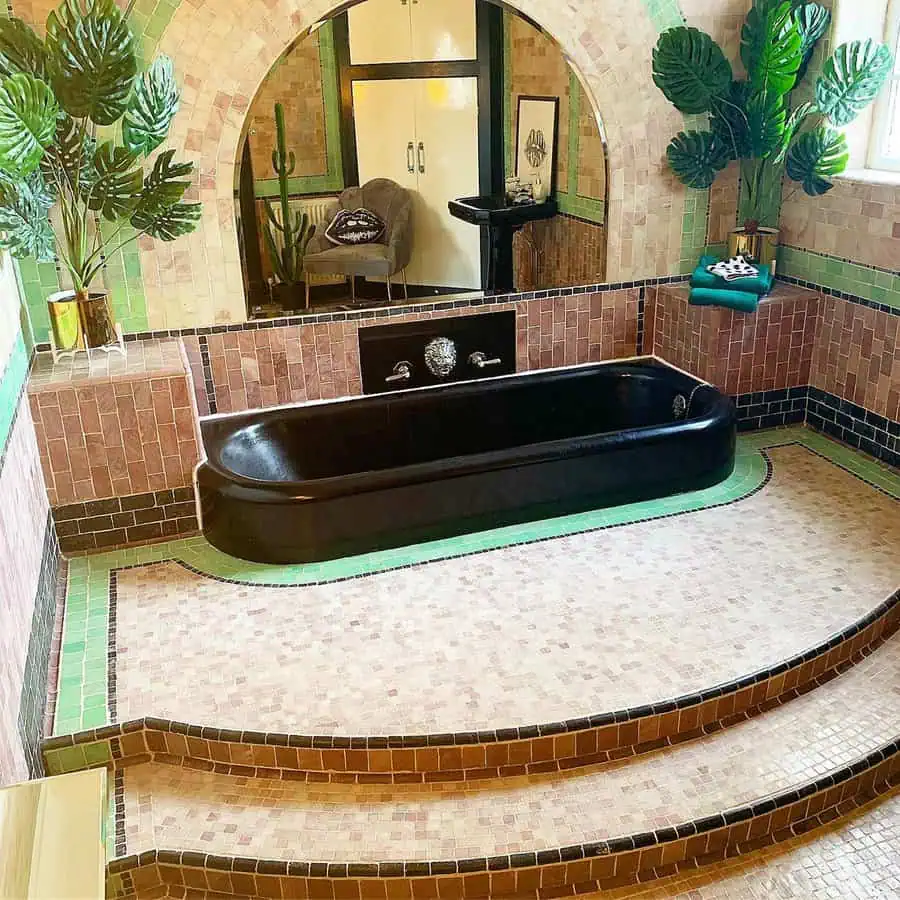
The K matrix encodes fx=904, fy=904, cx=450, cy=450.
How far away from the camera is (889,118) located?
3.46m

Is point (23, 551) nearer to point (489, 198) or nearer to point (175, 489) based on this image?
point (175, 489)

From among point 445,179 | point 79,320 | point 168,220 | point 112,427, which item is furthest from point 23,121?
point 445,179

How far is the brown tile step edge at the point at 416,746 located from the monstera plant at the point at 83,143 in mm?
1472

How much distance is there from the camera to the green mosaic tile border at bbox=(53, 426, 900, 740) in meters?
2.32

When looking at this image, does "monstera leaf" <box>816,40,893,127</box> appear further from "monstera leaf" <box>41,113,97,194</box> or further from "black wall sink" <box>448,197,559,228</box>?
"monstera leaf" <box>41,113,97,194</box>

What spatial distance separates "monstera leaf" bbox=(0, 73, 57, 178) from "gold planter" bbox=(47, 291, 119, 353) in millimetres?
558

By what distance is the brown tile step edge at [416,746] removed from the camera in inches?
84.5

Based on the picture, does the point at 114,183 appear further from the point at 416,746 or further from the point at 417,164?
the point at 416,746

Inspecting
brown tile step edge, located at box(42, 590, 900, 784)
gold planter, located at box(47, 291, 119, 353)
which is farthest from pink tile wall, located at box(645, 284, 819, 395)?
gold planter, located at box(47, 291, 119, 353)

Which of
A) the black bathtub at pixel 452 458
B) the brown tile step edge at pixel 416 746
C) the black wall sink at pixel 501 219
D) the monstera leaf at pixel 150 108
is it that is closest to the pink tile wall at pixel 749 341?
the black bathtub at pixel 452 458

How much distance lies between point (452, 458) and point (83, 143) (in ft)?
5.00

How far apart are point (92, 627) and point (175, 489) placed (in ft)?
1.93

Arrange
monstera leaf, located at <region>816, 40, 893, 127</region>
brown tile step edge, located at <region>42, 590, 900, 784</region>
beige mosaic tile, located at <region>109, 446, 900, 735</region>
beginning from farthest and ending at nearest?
monstera leaf, located at <region>816, 40, 893, 127</region> → beige mosaic tile, located at <region>109, 446, 900, 735</region> → brown tile step edge, located at <region>42, 590, 900, 784</region>

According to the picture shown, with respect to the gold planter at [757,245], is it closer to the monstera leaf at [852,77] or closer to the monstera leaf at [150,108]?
the monstera leaf at [852,77]
